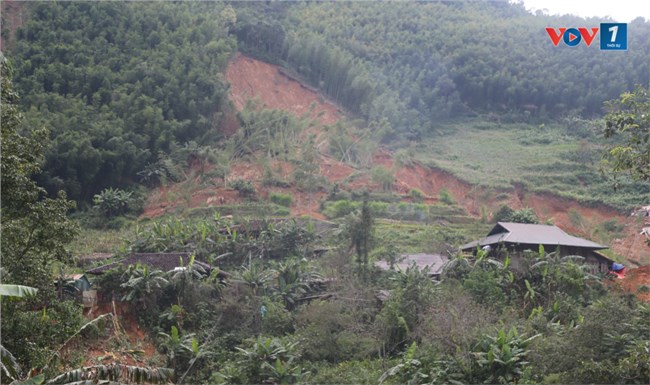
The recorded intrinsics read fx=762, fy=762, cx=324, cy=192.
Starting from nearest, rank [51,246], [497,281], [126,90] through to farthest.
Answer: [51,246]
[497,281]
[126,90]

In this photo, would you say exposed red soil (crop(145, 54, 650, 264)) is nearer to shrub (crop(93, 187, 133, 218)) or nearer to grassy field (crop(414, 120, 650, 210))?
grassy field (crop(414, 120, 650, 210))

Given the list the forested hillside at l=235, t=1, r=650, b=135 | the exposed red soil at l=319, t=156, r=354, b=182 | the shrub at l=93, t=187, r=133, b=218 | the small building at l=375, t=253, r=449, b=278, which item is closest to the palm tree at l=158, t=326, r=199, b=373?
the small building at l=375, t=253, r=449, b=278

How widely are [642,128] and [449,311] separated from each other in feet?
24.6

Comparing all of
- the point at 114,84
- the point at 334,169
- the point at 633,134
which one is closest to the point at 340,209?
the point at 334,169

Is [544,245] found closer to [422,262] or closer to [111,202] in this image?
[422,262]

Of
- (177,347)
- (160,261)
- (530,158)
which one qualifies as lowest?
(530,158)

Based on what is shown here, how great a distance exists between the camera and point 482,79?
199ft

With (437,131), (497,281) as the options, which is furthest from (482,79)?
(497,281)

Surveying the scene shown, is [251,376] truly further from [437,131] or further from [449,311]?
[437,131]

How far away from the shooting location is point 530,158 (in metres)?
48.7

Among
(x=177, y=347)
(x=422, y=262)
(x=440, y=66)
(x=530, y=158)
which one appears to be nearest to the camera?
(x=177, y=347)

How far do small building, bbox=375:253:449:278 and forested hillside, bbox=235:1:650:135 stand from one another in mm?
26124

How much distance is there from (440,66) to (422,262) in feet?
122

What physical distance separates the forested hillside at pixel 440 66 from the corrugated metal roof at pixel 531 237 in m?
26.5
